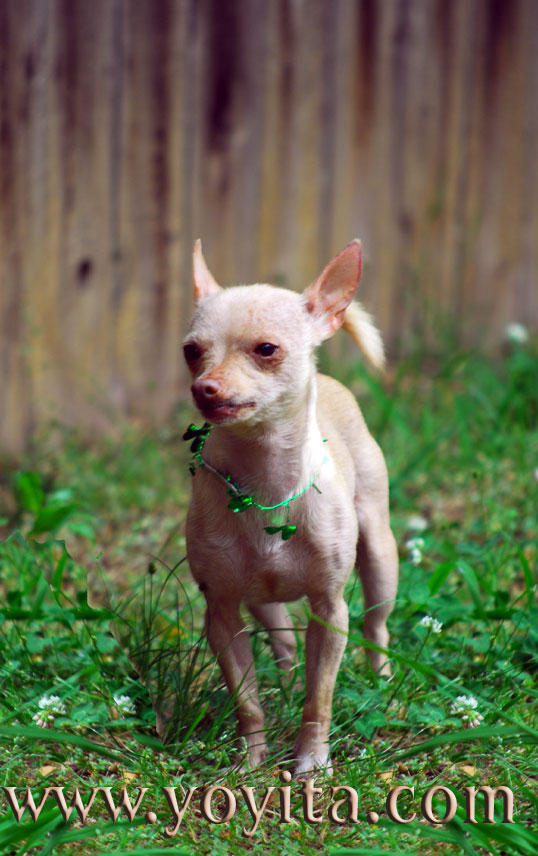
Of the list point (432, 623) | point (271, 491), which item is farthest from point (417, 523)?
point (271, 491)

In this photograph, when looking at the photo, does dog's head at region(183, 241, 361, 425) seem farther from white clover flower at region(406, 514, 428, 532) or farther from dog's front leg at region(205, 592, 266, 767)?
white clover flower at region(406, 514, 428, 532)

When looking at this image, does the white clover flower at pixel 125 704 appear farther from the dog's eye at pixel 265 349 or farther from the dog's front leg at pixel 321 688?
the dog's eye at pixel 265 349

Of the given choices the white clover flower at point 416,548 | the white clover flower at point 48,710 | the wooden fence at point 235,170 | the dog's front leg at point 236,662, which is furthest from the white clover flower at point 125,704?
the wooden fence at point 235,170

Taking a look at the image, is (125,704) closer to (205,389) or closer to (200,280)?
(205,389)

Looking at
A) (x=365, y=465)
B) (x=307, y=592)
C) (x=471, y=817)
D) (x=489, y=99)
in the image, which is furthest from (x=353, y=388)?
(x=471, y=817)

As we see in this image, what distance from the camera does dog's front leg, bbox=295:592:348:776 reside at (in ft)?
8.36

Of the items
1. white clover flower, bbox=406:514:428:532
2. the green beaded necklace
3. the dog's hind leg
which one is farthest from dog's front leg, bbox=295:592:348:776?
white clover flower, bbox=406:514:428:532

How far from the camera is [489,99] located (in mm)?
5805

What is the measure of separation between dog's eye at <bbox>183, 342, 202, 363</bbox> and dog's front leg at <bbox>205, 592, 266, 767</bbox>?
2.09 ft

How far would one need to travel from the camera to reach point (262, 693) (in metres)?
2.81

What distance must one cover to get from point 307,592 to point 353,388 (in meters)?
2.89

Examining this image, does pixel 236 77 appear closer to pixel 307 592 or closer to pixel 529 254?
pixel 529 254

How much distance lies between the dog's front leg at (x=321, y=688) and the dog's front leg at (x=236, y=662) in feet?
0.39

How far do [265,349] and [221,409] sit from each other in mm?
202
